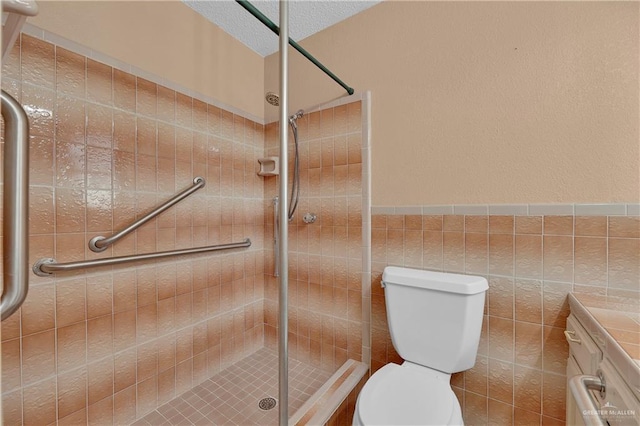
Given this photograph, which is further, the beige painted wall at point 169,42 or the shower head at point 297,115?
the shower head at point 297,115

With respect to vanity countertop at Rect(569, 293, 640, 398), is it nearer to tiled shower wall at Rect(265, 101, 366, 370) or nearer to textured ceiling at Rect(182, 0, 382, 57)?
tiled shower wall at Rect(265, 101, 366, 370)

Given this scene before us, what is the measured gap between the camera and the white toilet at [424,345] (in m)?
0.94

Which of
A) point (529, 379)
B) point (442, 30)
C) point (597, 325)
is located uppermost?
point (442, 30)

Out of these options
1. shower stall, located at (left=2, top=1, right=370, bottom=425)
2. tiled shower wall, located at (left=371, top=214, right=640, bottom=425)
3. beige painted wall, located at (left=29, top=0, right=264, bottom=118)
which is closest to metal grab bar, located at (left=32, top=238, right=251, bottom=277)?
shower stall, located at (left=2, top=1, right=370, bottom=425)

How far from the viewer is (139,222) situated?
123 cm

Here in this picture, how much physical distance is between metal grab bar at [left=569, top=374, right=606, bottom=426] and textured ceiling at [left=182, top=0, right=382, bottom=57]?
1762 millimetres

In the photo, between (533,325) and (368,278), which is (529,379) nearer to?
(533,325)

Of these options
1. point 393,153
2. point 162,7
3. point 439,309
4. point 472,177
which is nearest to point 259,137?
point 162,7

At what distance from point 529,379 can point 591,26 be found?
1.38 meters

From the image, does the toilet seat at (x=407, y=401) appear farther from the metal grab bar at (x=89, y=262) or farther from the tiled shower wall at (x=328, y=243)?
the metal grab bar at (x=89, y=262)

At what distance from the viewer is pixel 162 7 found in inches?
54.4

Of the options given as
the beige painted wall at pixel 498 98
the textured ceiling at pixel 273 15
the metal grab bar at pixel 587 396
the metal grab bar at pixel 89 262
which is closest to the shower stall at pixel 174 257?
the metal grab bar at pixel 89 262

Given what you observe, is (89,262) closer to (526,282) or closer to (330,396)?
(330,396)

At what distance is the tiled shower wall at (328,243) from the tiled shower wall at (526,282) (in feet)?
1.39
